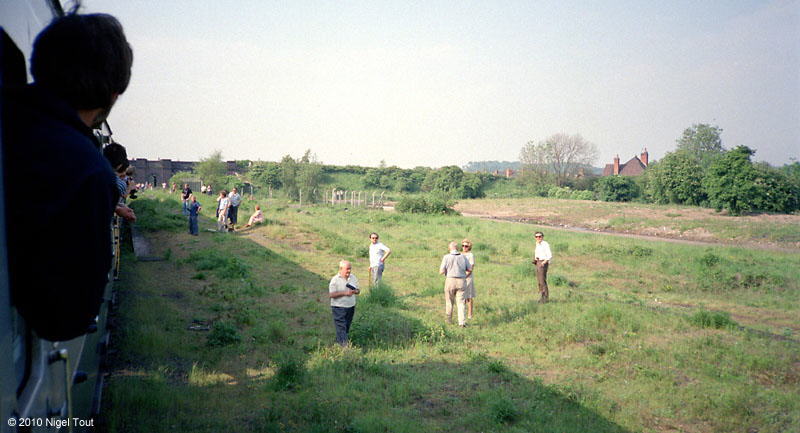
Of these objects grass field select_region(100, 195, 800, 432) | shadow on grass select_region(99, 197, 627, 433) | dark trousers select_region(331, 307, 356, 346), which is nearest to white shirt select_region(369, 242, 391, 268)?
grass field select_region(100, 195, 800, 432)

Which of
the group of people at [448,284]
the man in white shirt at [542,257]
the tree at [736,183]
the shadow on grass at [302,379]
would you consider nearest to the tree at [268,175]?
the tree at [736,183]

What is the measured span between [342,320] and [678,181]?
43155 mm

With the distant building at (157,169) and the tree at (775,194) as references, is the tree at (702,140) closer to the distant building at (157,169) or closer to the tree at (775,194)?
the tree at (775,194)

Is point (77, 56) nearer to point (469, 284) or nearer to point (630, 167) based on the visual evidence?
point (469, 284)

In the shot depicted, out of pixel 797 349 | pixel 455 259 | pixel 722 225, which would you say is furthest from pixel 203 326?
pixel 722 225

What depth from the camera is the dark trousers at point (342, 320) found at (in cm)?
786

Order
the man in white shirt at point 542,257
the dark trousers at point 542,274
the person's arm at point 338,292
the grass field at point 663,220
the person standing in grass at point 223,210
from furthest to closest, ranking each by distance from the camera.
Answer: the grass field at point 663,220 < the person standing in grass at point 223,210 < the dark trousers at point 542,274 < the man in white shirt at point 542,257 < the person's arm at point 338,292

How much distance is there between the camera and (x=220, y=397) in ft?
19.6

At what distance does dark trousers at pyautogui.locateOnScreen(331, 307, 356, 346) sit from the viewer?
25.8ft

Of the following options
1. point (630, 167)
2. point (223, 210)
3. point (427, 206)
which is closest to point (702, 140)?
point (630, 167)

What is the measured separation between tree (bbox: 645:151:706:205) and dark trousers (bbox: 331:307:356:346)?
4146cm

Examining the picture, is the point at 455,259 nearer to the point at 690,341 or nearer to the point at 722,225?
the point at 690,341

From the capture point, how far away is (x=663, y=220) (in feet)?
111

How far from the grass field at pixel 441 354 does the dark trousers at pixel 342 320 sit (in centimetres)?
21
